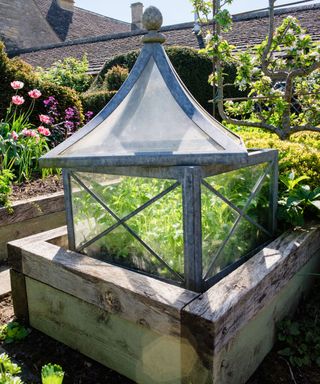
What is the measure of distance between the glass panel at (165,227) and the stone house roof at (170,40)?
8.55m

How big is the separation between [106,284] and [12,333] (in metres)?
0.73

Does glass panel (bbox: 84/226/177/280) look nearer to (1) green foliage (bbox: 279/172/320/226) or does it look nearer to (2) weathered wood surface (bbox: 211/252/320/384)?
(2) weathered wood surface (bbox: 211/252/320/384)

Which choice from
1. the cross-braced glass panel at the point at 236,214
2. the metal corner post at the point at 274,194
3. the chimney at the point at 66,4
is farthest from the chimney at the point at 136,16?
the cross-braced glass panel at the point at 236,214

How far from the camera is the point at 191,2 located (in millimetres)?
3723

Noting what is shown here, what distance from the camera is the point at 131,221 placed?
1.70 m

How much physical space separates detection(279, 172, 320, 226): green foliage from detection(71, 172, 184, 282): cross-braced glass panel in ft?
2.59

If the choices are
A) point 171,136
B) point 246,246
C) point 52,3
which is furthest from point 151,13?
point 52,3

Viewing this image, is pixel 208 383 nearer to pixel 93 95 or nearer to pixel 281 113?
pixel 281 113

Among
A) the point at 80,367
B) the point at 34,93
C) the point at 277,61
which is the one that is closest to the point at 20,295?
the point at 80,367

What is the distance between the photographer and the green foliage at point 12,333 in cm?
191

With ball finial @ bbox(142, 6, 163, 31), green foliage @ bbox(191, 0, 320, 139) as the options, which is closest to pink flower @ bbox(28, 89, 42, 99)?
green foliage @ bbox(191, 0, 320, 139)

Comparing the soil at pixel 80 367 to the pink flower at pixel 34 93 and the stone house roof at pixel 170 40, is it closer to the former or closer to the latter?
the pink flower at pixel 34 93

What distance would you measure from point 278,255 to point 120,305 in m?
0.78

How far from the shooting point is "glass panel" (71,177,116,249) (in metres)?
1.81
